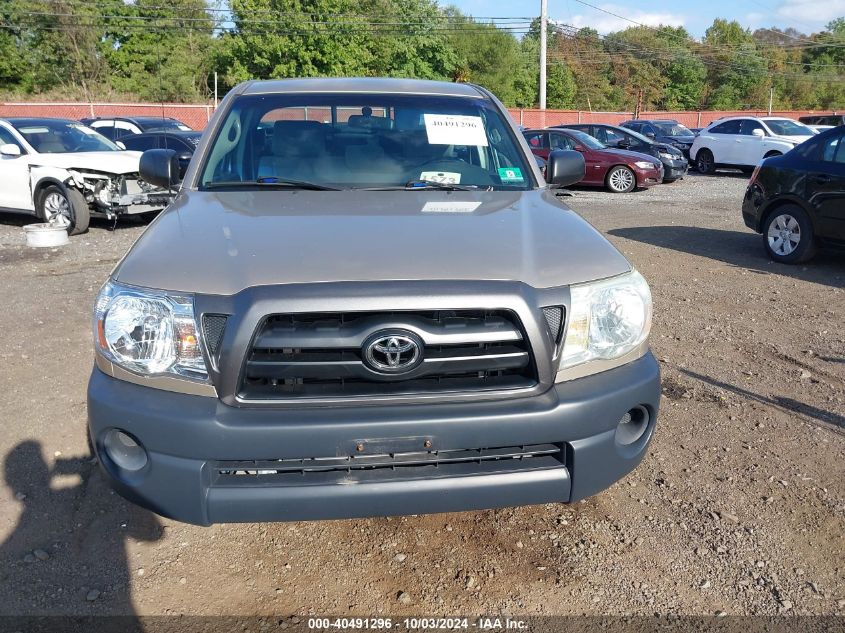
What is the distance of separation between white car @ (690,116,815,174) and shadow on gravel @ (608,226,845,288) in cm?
941

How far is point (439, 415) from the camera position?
2193 mm

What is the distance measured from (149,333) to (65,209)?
29.4ft

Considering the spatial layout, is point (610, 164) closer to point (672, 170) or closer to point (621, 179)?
point (621, 179)

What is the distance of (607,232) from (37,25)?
Result: 51.2 m

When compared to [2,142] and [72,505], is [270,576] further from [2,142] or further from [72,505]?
[2,142]

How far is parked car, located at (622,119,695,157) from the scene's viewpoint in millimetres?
23312

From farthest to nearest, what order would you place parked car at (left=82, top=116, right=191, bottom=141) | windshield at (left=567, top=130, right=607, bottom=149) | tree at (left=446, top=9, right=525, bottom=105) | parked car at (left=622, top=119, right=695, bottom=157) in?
1. tree at (left=446, top=9, right=525, bottom=105)
2. parked car at (left=622, top=119, right=695, bottom=157)
3. parked car at (left=82, top=116, right=191, bottom=141)
4. windshield at (left=567, top=130, right=607, bottom=149)

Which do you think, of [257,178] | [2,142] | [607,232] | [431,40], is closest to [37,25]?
[431,40]

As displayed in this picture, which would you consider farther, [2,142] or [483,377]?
[2,142]

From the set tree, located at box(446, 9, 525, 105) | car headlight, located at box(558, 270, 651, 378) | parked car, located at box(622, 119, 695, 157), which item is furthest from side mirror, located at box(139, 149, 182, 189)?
tree, located at box(446, 9, 525, 105)

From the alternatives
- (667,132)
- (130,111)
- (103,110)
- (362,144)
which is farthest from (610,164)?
(103,110)

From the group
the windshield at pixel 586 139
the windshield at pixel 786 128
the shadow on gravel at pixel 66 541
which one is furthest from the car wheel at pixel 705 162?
the shadow on gravel at pixel 66 541

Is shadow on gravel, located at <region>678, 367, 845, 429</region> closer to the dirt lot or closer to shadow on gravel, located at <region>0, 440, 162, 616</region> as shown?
the dirt lot

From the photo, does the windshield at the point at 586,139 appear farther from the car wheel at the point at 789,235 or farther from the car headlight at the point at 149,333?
the car headlight at the point at 149,333
